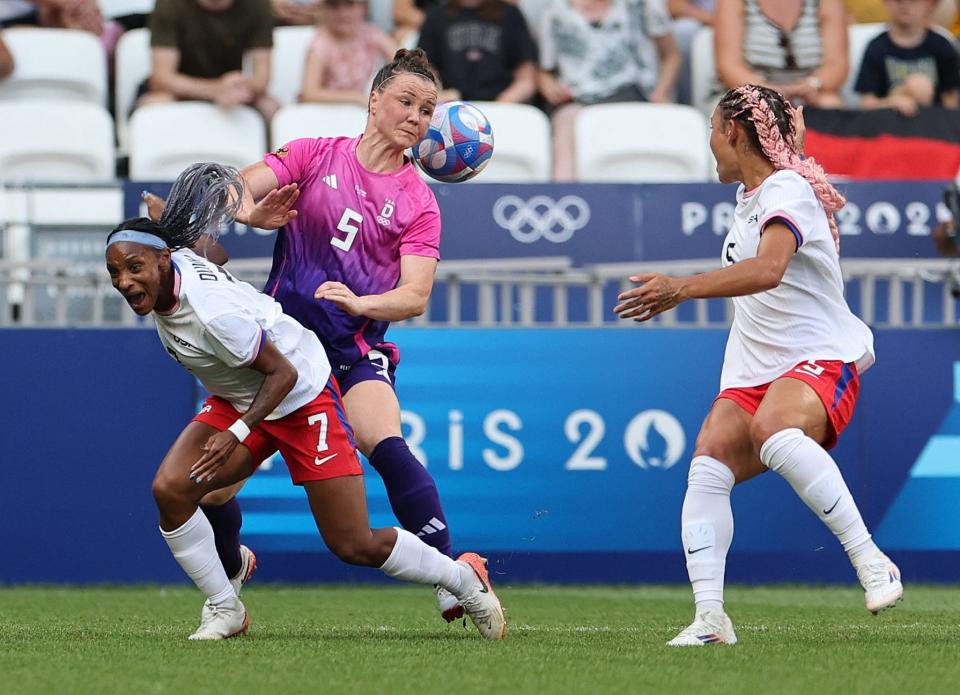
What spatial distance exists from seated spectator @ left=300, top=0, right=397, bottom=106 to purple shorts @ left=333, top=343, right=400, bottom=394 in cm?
479

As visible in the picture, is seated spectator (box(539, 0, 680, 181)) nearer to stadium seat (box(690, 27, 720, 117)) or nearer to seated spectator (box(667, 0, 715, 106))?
stadium seat (box(690, 27, 720, 117))

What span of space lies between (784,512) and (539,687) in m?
4.29

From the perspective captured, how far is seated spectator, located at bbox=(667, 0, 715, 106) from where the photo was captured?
38.5 ft

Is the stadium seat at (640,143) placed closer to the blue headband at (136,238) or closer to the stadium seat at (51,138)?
the stadium seat at (51,138)

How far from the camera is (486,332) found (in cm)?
850

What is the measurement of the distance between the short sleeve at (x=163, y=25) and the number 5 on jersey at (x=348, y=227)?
16.1ft

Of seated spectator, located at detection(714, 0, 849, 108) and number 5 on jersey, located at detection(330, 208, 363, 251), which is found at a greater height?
seated spectator, located at detection(714, 0, 849, 108)

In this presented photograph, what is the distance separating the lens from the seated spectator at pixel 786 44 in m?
10.9


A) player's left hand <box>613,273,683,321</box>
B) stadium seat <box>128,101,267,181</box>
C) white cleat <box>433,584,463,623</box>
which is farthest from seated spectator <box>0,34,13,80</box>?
player's left hand <box>613,273,683,321</box>

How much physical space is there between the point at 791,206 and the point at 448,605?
188cm

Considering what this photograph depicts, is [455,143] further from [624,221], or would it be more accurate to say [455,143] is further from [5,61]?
[5,61]

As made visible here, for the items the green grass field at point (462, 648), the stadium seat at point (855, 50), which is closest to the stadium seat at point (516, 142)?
the stadium seat at point (855, 50)

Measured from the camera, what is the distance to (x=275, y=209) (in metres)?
5.77

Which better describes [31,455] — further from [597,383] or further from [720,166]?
[720,166]
